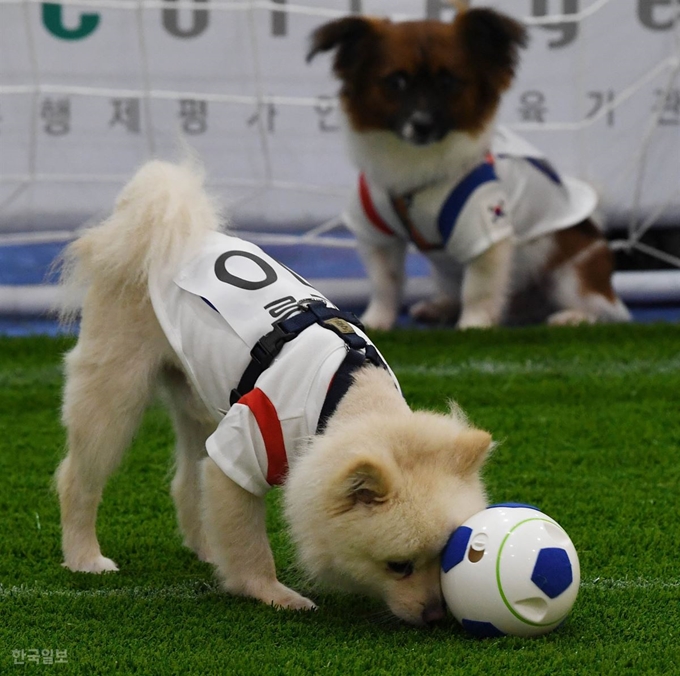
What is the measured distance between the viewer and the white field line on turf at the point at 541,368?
471 centimetres

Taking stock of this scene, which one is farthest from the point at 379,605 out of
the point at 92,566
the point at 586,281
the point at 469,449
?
the point at 586,281

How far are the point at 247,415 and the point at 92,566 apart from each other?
0.68m

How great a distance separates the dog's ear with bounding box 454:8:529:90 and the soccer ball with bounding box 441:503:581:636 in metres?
3.46

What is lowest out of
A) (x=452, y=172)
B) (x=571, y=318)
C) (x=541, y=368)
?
(x=571, y=318)

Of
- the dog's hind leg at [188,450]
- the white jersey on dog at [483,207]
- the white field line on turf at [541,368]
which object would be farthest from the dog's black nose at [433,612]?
the white jersey on dog at [483,207]

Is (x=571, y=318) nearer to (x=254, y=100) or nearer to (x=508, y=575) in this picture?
(x=254, y=100)

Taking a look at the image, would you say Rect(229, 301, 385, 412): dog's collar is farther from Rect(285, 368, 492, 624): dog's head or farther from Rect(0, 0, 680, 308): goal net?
Rect(0, 0, 680, 308): goal net

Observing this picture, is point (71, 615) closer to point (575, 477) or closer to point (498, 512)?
A: point (498, 512)

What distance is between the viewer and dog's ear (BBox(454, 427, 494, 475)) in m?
2.27

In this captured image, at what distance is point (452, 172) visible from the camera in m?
5.30

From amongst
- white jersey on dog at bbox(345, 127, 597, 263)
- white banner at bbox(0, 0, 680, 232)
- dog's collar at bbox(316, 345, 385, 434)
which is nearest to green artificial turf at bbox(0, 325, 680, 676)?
dog's collar at bbox(316, 345, 385, 434)

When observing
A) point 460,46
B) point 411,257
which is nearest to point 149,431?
point 460,46

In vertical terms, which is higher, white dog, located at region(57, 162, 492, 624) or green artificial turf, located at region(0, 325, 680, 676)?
white dog, located at region(57, 162, 492, 624)

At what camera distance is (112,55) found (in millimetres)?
6137
